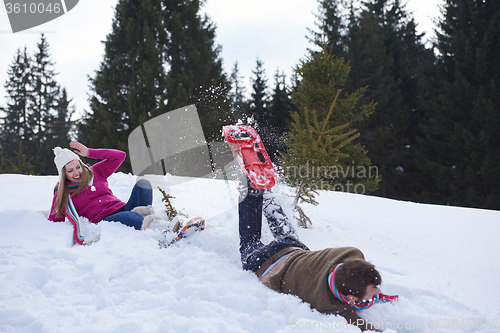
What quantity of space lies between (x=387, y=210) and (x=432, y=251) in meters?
1.46

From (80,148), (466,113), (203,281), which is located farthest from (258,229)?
(466,113)

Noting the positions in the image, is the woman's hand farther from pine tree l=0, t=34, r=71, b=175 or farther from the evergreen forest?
pine tree l=0, t=34, r=71, b=175

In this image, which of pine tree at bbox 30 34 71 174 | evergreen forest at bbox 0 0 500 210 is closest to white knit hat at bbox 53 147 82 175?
evergreen forest at bbox 0 0 500 210

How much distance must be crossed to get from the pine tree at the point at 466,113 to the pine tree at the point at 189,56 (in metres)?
8.84

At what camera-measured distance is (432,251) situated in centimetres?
295

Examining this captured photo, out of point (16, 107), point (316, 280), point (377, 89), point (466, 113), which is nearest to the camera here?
point (316, 280)

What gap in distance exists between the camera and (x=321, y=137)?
3346 mm

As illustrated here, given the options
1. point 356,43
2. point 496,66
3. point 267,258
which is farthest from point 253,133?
point 356,43

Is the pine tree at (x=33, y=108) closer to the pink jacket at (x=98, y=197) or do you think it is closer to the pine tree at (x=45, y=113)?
the pine tree at (x=45, y=113)

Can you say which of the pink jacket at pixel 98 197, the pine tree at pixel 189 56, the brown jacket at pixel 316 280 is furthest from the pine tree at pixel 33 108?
the brown jacket at pixel 316 280

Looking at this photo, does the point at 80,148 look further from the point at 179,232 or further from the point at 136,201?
the point at 179,232

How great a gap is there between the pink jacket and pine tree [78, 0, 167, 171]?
886cm

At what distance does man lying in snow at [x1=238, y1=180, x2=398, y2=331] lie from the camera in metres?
1.54

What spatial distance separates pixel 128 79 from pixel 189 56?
2750mm
